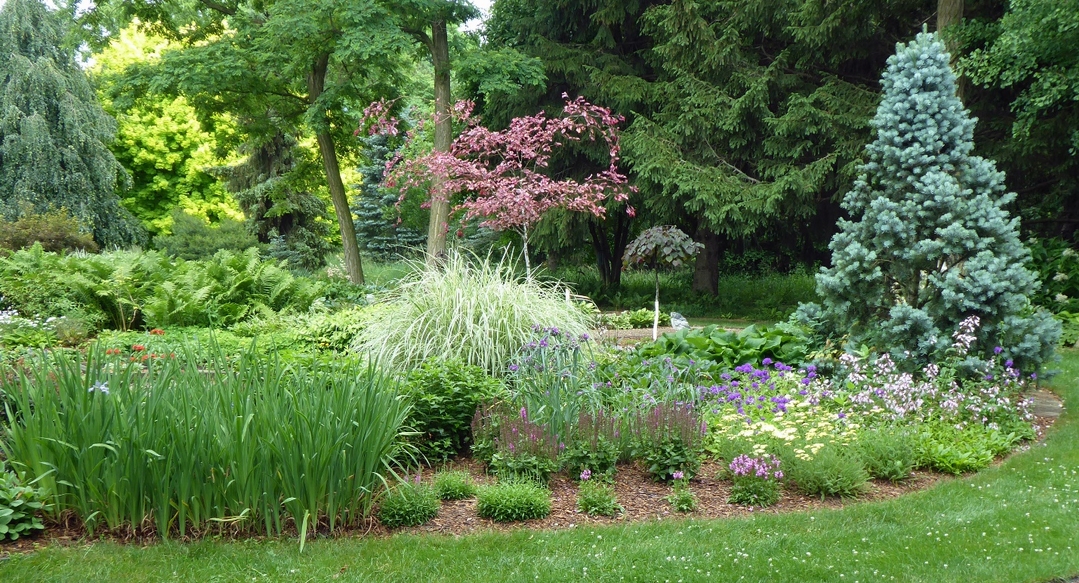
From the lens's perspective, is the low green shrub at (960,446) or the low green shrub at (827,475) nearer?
the low green shrub at (827,475)

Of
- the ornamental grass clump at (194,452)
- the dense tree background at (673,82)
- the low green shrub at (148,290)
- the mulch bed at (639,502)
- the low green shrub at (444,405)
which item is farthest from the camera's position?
the dense tree background at (673,82)

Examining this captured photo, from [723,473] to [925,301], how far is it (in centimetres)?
287

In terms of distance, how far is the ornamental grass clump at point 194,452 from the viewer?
362cm

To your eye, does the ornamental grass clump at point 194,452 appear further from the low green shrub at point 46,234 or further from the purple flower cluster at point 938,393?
the low green shrub at point 46,234

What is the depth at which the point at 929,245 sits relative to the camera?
6.27 metres

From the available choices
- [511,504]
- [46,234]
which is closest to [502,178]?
[511,504]

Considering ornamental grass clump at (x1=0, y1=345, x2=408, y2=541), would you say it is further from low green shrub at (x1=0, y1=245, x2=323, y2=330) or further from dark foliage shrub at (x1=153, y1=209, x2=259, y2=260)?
dark foliage shrub at (x1=153, y1=209, x2=259, y2=260)

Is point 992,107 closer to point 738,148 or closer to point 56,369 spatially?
point 738,148

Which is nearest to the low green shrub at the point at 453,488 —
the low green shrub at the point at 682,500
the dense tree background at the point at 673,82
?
the low green shrub at the point at 682,500

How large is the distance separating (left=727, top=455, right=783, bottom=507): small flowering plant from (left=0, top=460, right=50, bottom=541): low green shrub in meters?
3.33

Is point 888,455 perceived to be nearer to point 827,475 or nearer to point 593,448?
point 827,475

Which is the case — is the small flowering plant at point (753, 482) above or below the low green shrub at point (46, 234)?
below

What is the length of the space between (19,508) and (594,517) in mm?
2624

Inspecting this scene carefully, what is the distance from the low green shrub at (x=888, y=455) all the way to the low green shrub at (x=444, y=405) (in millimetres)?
2245
